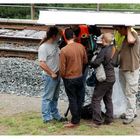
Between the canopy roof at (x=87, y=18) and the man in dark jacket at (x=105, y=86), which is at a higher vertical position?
the canopy roof at (x=87, y=18)

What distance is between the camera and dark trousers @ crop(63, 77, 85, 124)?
6809 millimetres

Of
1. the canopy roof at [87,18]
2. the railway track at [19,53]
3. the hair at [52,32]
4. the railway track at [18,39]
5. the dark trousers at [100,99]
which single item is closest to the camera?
the canopy roof at [87,18]

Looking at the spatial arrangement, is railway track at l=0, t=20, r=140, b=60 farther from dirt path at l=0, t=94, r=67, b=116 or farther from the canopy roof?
the canopy roof

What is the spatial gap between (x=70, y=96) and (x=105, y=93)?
59 cm

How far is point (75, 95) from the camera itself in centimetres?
695

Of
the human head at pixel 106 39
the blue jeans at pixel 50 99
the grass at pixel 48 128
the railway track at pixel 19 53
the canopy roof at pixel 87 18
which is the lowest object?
the grass at pixel 48 128

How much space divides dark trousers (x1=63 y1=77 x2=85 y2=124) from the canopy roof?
0.99 m

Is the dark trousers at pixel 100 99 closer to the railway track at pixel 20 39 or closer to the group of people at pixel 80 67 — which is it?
the group of people at pixel 80 67

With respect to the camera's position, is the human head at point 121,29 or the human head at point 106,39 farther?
the human head at point 121,29

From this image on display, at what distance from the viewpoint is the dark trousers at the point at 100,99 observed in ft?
23.0

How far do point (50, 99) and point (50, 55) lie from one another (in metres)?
0.76

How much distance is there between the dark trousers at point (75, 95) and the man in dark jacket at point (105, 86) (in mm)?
222

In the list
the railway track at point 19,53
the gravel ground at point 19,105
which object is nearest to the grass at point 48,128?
the gravel ground at point 19,105

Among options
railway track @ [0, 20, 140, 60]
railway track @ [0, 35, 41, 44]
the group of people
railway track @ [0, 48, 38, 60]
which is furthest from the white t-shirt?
railway track @ [0, 35, 41, 44]
